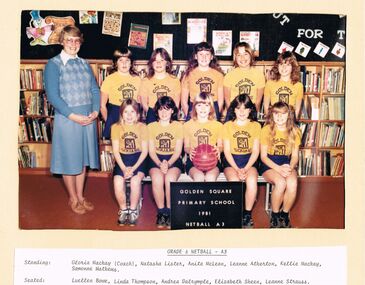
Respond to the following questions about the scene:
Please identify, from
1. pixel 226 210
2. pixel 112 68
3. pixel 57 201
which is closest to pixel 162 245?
pixel 226 210

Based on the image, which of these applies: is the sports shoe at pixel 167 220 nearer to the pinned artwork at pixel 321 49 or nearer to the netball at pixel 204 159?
the netball at pixel 204 159

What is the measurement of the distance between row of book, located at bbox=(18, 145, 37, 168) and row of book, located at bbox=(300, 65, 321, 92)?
3.67 ft

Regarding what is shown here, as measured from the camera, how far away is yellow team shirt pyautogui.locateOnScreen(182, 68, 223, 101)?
6.42ft

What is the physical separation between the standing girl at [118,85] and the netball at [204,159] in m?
0.33

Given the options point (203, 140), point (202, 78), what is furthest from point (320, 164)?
point (202, 78)

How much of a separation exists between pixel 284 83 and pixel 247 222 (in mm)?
577

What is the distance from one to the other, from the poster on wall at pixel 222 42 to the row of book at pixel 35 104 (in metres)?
0.70

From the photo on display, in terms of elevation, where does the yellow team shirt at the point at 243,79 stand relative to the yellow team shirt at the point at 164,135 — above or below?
above

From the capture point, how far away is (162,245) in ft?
6.43

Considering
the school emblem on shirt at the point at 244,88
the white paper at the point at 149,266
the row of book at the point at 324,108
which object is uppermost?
the school emblem on shirt at the point at 244,88

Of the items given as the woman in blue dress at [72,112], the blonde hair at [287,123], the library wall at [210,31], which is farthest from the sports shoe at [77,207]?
the blonde hair at [287,123]

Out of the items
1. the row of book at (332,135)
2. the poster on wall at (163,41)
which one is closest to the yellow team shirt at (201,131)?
the poster on wall at (163,41)

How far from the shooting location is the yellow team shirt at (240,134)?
1975 millimetres

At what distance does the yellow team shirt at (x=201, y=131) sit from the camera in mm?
1969
